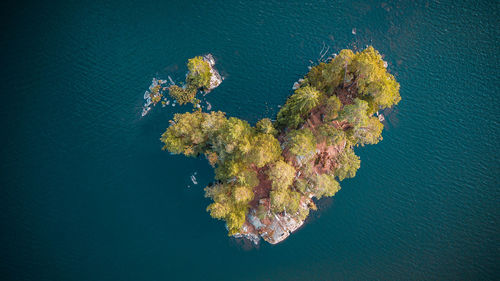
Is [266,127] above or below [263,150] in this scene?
above

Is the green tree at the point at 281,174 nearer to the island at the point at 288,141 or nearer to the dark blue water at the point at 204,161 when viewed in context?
the island at the point at 288,141

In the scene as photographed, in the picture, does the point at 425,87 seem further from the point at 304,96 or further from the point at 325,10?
the point at 304,96

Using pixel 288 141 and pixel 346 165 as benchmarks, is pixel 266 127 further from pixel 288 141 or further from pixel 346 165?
pixel 346 165

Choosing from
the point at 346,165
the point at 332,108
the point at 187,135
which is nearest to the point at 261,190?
the point at 346,165

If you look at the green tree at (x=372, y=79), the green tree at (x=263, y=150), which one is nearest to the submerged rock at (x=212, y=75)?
the green tree at (x=263, y=150)

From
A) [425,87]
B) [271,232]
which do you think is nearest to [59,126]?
[271,232]

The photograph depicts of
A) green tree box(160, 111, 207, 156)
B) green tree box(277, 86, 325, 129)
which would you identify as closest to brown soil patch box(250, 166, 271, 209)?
green tree box(277, 86, 325, 129)
